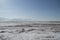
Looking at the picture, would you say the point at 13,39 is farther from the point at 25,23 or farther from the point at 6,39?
the point at 25,23

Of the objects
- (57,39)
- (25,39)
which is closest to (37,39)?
(25,39)

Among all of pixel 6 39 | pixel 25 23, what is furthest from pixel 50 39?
pixel 25 23

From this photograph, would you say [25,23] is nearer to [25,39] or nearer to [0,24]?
[0,24]

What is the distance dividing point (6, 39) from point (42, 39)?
2.58 ft

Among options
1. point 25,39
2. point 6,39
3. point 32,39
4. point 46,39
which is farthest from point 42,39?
point 6,39

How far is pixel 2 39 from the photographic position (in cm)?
204

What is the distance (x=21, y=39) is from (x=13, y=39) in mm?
173

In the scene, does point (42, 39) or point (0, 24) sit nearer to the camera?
point (42, 39)

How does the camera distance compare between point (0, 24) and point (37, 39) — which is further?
point (0, 24)

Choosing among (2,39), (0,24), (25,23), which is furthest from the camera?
(25,23)

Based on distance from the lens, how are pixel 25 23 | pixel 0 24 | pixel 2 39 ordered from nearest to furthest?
pixel 2 39
pixel 0 24
pixel 25 23

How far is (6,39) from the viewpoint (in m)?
2.08

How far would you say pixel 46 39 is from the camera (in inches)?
81.1

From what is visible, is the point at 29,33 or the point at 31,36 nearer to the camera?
the point at 31,36
